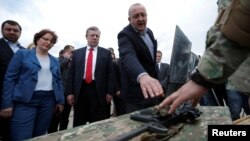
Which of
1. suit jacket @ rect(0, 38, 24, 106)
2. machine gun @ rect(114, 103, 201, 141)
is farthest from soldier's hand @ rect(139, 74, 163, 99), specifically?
suit jacket @ rect(0, 38, 24, 106)

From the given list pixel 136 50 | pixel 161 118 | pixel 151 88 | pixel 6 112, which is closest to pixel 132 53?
pixel 136 50

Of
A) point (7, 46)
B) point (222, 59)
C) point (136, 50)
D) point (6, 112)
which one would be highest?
point (7, 46)

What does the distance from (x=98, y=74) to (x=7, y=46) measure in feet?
4.21

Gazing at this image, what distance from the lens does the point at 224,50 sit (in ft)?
3.47

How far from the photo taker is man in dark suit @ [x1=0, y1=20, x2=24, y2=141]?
358 centimetres

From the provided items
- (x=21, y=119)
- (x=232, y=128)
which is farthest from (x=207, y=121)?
(x=21, y=119)

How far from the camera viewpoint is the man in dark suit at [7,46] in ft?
11.7

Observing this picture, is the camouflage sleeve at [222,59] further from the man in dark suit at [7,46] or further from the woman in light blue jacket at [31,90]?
the man in dark suit at [7,46]

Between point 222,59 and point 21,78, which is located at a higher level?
point 222,59

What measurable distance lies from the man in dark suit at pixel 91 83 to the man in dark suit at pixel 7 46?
2.95 ft

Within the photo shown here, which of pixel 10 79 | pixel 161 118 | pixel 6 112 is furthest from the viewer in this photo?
pixel 10 79

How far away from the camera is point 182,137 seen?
60.1 inches

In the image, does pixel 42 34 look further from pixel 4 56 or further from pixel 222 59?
pixel 222 59

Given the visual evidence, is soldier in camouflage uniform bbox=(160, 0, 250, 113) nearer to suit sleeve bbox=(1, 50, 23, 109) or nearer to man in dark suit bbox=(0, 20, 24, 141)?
suit sleeve bbox=(1, 50, 23, 109)
